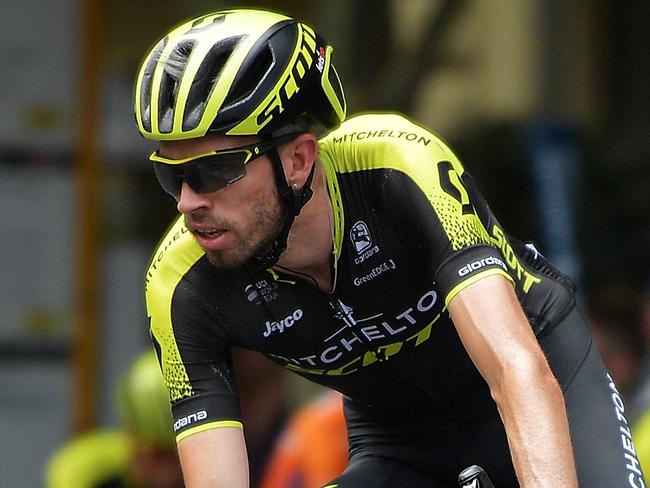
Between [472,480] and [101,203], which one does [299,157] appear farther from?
[101,203]

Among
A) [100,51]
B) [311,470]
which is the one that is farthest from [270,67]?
[100,51]

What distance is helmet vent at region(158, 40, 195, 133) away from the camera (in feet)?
11.6

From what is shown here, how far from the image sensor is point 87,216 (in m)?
7.95

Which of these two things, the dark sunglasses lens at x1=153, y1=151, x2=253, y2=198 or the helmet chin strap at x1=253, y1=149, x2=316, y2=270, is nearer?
the dark sunglasses lens at x1=153, y1=151, x2=253, y2=198

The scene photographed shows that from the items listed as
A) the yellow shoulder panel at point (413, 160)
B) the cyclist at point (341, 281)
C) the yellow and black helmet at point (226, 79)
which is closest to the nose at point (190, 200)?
the cyclist at point (341, 281)

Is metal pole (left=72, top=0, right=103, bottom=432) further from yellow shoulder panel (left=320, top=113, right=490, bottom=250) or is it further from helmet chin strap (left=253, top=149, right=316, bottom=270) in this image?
helmet chin strap (left=253, top=149, right=316, bottom=270)

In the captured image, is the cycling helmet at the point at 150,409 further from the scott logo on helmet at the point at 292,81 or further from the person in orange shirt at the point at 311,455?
the scott logo on helmet at the point at 292,81

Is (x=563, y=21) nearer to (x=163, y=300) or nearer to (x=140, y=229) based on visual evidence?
(x=140, y=229)

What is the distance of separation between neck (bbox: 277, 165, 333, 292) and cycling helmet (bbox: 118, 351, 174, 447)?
1.94m

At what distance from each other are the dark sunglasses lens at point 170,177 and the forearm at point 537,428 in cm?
84

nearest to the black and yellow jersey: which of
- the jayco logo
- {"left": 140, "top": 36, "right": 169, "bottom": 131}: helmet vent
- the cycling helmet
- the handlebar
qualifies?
the jayco logo

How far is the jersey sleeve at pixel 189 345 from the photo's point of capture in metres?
3.74

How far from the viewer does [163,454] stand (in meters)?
5.66

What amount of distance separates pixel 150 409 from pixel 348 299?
2.02m
